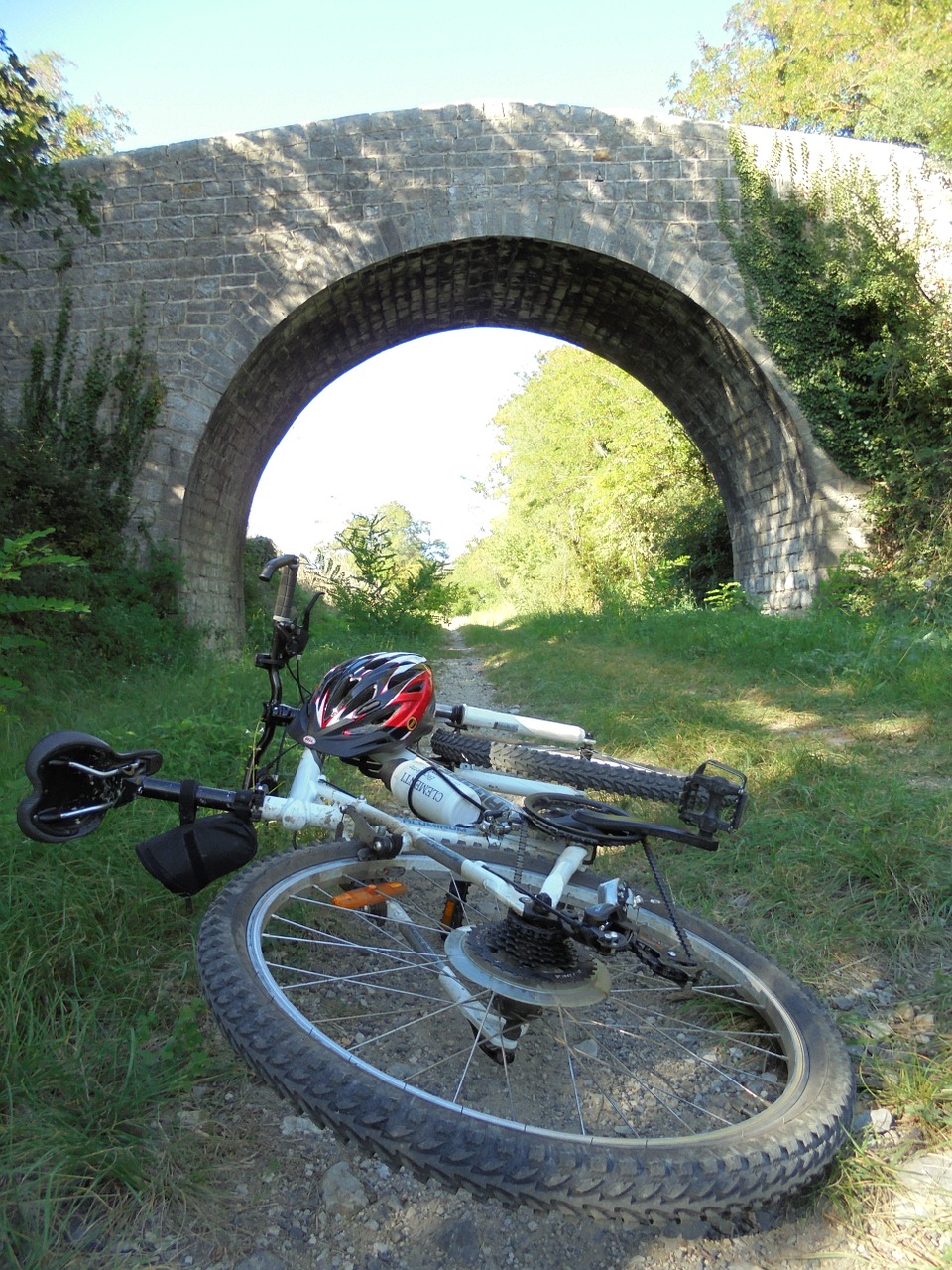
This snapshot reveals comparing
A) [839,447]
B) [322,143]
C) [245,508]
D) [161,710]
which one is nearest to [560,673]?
[161,710]

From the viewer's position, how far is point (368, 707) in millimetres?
2145

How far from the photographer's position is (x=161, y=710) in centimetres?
452

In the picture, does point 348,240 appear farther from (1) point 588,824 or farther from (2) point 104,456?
(1) point 588,824

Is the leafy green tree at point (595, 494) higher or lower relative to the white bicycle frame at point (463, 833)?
higher

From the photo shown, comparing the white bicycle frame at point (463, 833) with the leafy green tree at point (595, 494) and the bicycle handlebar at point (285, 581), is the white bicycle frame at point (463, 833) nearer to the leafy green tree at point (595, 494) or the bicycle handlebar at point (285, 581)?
the bicycle handlebar at point (285, 581)

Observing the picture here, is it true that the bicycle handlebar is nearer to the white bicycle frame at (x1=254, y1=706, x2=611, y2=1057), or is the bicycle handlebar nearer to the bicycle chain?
the white bicycle frame at (x1=254, y1=706, x2=611, y2=1057)

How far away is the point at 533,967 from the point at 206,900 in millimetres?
1186

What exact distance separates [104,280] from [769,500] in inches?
349

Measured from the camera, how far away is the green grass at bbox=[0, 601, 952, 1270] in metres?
1.46

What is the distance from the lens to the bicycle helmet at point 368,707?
212cm

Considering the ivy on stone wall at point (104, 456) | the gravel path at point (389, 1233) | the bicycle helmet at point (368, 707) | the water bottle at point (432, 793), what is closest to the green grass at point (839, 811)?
the gravel path at point (389, 1233)

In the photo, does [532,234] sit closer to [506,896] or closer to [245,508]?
[245,508]

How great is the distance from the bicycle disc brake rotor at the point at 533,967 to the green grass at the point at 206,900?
1.89 ft

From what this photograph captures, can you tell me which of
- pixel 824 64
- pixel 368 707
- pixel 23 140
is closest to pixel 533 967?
pixel 368 707
